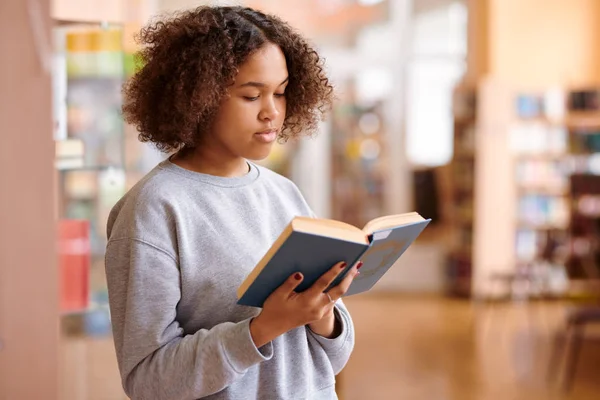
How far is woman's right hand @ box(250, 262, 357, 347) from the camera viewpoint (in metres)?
1.14

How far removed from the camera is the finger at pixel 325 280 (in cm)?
111

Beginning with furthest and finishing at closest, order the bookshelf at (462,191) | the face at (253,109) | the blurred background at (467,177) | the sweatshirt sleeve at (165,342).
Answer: the bookshelf at (462,191) < the blurred background at (467,177) < the face at (253,109) < the sweatshirt sleeve at (165,342)

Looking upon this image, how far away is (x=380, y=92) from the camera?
8.24m

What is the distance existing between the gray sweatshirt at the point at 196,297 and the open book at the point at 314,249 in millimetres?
89

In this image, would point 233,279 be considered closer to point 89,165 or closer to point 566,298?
point 89,165

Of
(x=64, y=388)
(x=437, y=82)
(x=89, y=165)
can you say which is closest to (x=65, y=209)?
(x=89, y=165)

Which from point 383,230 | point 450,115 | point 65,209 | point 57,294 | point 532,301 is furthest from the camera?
point 450,115

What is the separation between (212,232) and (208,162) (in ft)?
0.46

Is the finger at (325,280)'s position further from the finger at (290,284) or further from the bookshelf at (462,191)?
the bookshelf at (462,191)

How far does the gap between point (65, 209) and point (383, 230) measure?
221 centimetres

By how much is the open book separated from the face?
0.23 m

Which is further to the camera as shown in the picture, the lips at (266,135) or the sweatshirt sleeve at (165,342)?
the lips at (266,135)

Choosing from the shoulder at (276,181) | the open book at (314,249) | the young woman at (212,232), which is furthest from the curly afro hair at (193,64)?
the open book at (314,249)

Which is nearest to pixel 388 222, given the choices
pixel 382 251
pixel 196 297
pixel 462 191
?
pixel 382 251
